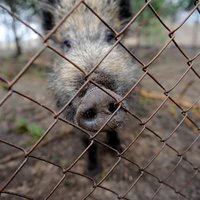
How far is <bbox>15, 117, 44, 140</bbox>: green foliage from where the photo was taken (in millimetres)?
3750

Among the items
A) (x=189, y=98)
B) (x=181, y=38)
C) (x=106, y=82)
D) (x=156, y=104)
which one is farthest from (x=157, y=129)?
(x=181, y=38)

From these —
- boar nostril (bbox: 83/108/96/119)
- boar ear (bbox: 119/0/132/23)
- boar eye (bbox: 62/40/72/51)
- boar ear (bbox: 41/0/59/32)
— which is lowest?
boar nostril (bbox: 83/108/96/119)

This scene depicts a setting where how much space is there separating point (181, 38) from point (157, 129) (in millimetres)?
13703

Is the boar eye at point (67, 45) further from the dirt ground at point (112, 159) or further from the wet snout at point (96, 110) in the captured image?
the wet snout at point (96, 110)

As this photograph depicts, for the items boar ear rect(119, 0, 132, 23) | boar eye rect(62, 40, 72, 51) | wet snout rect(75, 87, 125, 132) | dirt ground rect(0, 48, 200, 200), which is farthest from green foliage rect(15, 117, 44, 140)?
wet snout rect(75, 87, 125, 132)

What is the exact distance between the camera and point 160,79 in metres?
5.90

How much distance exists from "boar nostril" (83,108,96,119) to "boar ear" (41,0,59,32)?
2156 mm

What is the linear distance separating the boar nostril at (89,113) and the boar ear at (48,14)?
2.16 meters

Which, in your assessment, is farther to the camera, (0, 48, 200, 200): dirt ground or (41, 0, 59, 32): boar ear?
(41, 0, 59, 32): boar ear

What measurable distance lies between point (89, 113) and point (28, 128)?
90.0 inches

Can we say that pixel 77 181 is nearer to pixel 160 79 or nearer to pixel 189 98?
pixel 189 98

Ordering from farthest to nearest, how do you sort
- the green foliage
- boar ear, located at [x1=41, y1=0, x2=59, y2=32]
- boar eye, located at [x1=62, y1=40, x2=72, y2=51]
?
the green foliage, boar ear, located at [x1=41, y1=0, x2=59, y2=32], boar eye, located at [x1=62, y1=40, x2=72, y2=51]

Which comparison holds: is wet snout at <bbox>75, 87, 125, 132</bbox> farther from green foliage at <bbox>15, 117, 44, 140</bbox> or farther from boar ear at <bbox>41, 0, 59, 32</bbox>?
boar ear at <bbox>41, 0, 59, 32</bbox>

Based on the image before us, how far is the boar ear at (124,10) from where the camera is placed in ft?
11.5
